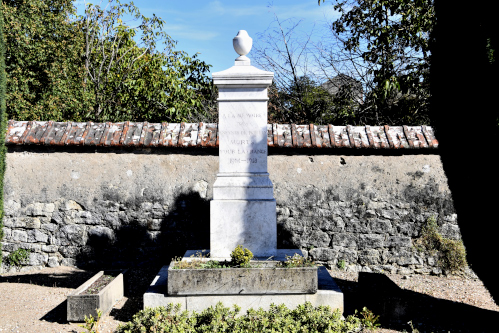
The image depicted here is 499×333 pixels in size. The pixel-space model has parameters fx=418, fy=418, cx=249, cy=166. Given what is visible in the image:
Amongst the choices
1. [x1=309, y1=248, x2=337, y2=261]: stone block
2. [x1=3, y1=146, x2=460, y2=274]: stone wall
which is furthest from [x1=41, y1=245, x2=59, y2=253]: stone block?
[x1=309, y1=248, x2=337, y2=261]: stone block

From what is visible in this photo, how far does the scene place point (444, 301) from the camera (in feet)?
17.9

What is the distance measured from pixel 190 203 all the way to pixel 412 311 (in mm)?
3451

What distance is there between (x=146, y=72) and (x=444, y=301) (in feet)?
35.9

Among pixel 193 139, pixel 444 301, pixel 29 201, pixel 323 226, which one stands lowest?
pixel 444 301

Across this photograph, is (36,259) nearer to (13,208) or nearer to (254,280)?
(13,208)

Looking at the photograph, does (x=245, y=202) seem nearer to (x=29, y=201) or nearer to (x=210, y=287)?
(x=210, y=287)

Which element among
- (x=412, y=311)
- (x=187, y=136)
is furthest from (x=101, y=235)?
(x=412, y=311)

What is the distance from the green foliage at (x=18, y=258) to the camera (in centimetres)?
643

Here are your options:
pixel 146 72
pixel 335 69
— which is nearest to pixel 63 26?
pixel 146 72

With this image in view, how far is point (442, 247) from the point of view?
647 centimetres

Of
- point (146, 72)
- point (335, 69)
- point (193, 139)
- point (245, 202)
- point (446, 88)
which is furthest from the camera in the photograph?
point (146, 72)

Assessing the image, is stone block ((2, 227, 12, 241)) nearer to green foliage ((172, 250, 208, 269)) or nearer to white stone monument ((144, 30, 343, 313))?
white stone monument ((144, 30, 343, 313))

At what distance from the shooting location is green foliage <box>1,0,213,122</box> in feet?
31.8

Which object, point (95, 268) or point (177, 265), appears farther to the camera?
point (95, 268)
